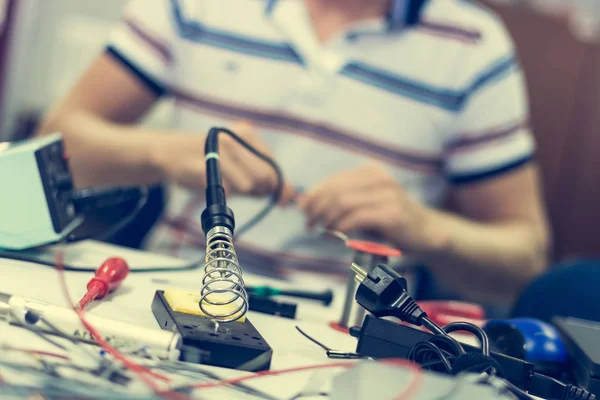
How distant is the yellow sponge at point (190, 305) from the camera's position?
1.63 ft

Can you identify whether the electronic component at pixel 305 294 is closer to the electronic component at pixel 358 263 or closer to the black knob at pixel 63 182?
the electronic component at pixel 358 263

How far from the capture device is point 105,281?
562mm

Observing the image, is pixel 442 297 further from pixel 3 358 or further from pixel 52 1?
pixel 52 1

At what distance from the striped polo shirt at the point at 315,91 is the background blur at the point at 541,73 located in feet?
2.32

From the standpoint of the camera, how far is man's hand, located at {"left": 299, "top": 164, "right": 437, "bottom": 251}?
0.87 m

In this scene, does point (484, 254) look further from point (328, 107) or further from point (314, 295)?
point (314, 295)

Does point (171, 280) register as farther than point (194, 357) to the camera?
Yes

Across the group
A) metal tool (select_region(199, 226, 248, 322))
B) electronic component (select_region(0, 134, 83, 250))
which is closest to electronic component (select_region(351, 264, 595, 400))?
metal tool (select_region(199, 226, 248, 322))

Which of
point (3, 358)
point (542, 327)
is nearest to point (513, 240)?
point (542, 327)

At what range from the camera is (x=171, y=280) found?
688 millimetres

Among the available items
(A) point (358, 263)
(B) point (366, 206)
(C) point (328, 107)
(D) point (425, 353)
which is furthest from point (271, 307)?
(C) point (328, 107)

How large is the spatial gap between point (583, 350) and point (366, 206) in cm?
39

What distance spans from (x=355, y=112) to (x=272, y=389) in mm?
738

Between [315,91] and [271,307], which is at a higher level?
[315,91]
